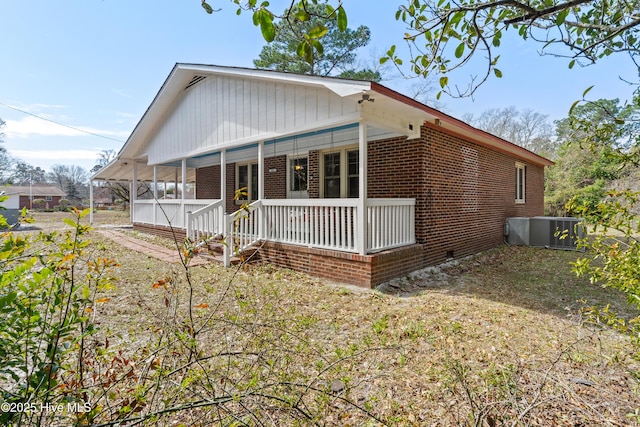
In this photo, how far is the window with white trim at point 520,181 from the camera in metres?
12.7

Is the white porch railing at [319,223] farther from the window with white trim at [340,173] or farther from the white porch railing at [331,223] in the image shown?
the window with white trim at [340,173]

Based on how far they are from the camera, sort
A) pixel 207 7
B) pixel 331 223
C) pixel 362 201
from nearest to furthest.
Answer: pixel 207 7 → pixel 362 201 → pixel 331 223

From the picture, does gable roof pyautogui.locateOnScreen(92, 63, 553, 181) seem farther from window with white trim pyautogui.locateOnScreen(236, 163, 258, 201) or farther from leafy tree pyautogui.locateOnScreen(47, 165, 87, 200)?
leafy tree pyautogui.locateOnScreen(47, 165, 87, 200)

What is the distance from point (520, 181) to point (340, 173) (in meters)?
8.30

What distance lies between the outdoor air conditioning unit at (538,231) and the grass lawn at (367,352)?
388 centimetres

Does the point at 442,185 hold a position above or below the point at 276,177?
below

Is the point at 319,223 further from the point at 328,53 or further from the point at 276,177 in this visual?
the point at 328,53

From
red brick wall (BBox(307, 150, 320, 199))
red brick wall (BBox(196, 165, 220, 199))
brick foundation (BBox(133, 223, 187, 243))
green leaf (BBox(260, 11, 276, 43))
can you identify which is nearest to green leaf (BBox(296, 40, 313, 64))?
green leaf (BBox(260, 11, 276, 43))

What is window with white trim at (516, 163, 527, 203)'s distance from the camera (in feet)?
41.6

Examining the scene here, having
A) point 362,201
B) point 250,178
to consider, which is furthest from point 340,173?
point 250,178

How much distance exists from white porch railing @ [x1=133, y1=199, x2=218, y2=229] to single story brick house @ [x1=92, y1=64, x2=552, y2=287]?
0.11 m

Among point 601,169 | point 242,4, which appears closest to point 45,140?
point 242,4

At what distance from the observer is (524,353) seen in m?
3.46

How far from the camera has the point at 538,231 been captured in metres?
11.1
